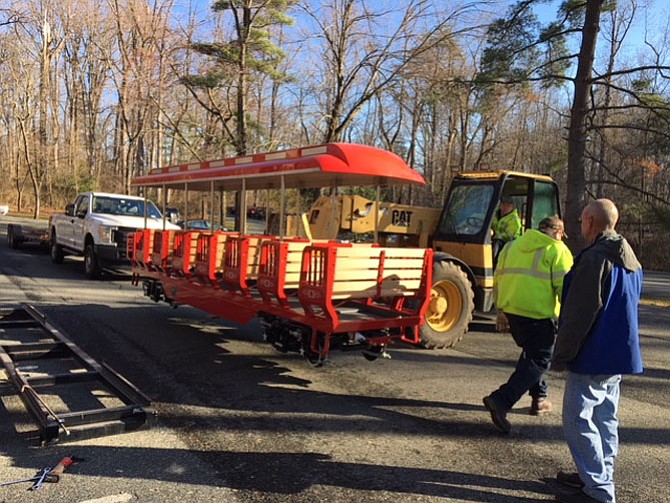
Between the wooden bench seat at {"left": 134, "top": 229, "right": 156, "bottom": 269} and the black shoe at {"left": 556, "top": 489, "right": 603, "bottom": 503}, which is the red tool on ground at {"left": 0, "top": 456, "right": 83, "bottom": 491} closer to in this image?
the black shoe at {"left": 556, "top": 489, "right": 603, "bottom": 503}

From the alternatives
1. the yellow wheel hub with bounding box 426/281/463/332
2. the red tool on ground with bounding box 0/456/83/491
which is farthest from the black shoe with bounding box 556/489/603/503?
the yellow wheel hub with bounding box 426/281/463/332

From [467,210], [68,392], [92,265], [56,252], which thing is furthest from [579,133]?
[56,252]

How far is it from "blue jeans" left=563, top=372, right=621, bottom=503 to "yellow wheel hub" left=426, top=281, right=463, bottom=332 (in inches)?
161

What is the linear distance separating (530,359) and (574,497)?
1290mm

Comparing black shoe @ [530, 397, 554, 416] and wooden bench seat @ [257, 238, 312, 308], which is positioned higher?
wooden bench seat @ [257, 238, 312, 308]

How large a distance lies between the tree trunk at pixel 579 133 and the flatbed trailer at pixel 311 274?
330 inches

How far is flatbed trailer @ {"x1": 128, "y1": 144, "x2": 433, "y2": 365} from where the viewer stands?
5359mm

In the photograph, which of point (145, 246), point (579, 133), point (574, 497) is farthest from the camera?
point (579, 133)

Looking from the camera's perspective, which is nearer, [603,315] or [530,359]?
[603,315]

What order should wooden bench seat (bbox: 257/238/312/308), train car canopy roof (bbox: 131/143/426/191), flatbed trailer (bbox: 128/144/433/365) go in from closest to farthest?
1. flatbed trailer (bbox: 128/144/433/365)
2. wooden bench seat (bbox: 257/238/312/308)
3. train car canopy roof (bbox: 131/143/426/191)

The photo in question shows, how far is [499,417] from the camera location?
177 inches

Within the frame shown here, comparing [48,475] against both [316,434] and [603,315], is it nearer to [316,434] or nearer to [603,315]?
[316,434]

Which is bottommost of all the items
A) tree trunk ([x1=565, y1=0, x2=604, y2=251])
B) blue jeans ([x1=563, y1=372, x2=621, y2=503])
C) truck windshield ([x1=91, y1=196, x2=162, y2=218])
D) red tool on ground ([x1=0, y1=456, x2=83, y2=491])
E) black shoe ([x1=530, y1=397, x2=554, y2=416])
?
red tool on ground ([x1=0, y1=456, x2=83, y2=491])

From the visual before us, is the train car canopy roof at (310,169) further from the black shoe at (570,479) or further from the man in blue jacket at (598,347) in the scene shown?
the black shoe at (570,479)
